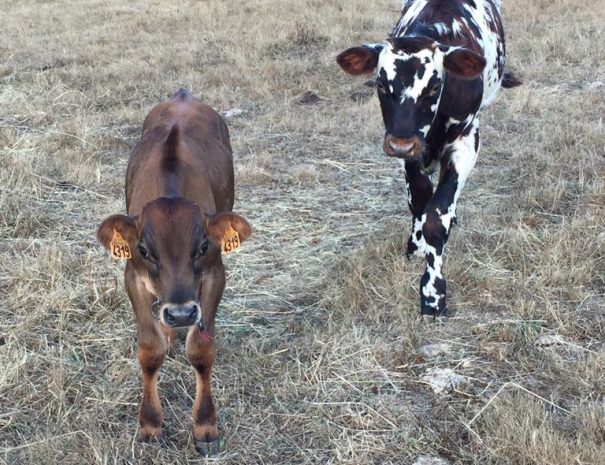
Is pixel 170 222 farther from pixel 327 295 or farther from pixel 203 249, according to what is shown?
pixel 327 295

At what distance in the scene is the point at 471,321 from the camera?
4.20 m

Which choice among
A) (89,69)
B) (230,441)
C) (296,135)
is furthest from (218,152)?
(89,69)

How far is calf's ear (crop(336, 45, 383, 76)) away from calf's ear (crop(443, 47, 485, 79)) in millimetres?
411

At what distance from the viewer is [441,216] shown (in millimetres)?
4441

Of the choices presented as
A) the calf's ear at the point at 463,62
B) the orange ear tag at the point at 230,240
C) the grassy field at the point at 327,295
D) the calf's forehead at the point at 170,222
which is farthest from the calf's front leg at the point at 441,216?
the calf's forehead at the point at 170,222

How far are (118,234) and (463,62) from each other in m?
2.17

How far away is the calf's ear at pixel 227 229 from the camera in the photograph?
9.89 ft

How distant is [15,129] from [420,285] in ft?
16.2

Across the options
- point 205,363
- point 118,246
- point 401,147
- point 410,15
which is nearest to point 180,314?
point 118,246

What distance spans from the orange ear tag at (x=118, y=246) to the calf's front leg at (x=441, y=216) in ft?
6.32

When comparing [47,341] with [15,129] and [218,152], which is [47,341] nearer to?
[218,152]

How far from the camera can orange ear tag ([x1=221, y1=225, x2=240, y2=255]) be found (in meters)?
3.05

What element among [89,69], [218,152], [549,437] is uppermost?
[218,152]

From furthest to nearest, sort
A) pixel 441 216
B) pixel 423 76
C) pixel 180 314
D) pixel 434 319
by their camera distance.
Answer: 1. pixel 441 216
2. pixel 434 319
3. pixel 423 76
4. pixel 180 314
